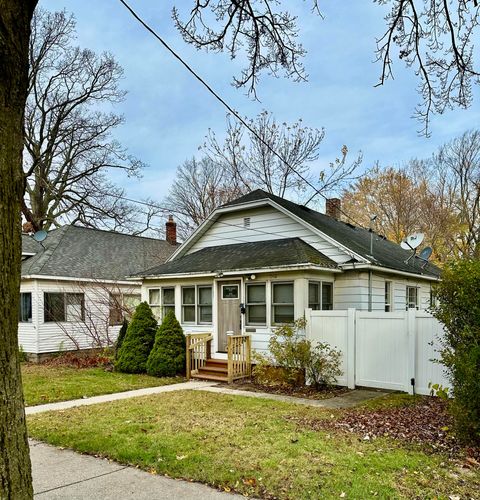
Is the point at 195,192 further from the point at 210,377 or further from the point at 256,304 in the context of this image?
the point at 210,377

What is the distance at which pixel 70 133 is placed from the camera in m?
27.4

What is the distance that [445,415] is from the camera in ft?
22.5

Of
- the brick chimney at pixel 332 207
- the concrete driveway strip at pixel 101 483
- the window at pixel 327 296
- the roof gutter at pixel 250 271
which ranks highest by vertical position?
the brick chimney at pixel 332 207

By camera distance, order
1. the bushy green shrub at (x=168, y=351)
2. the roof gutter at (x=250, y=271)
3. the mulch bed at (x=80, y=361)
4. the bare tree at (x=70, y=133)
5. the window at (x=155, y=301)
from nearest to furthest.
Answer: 1. the roof gutter at (x=250, y=271)
2. the bushy green shrub at (x=168, y=351)
3. the mulch bed at (x=80, y=361)
4. the window at (x=155, y=301)
5. the bare tree at (x=70, y=133)

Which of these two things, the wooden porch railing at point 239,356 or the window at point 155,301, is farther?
the window at point 155,301

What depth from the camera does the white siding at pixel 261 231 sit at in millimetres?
12539

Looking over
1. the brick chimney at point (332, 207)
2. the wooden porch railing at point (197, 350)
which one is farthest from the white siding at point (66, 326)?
the brick chimney at point (332, 207)

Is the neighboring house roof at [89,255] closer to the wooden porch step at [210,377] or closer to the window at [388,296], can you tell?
the wooden porch step at [210,377]

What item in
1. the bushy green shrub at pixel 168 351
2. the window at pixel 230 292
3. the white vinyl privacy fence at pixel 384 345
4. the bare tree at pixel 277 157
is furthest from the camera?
the bare tree at pixel 277 157

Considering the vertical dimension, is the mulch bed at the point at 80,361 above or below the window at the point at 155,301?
below

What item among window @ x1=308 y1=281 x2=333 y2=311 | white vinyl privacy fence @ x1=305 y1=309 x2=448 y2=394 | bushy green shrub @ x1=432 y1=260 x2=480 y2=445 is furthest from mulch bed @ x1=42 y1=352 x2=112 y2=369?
bushy green shrub @ x1=432 y1=260 x2=480 y2=445

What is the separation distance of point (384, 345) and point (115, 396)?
5.62m

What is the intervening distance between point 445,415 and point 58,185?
26540 millimetres

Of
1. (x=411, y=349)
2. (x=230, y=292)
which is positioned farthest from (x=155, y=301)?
(x=411, y=349)
